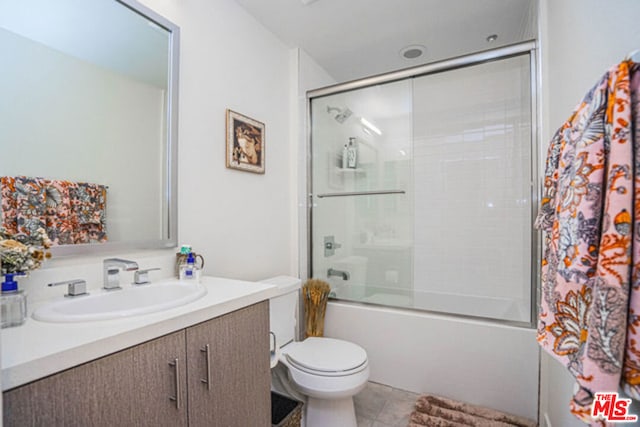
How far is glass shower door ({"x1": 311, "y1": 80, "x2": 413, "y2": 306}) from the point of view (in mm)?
2510

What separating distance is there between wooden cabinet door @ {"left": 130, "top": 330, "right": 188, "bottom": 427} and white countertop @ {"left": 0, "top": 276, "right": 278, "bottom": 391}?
3 cm

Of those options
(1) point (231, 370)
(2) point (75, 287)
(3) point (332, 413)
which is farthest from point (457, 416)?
(2) point (75, 287)

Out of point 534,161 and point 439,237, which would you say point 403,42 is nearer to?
point 534,161

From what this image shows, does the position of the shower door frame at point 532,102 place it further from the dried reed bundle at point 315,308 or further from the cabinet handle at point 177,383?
the cabinet handle at point 177,383

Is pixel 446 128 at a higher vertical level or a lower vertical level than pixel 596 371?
higher

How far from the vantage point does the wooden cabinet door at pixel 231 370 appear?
0.93 m

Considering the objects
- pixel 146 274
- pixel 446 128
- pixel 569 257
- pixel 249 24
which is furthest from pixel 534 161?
pixel 146 274

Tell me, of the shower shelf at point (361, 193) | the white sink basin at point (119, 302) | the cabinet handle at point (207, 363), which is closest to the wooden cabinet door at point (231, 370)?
the cabinet handle at point (207, 363)

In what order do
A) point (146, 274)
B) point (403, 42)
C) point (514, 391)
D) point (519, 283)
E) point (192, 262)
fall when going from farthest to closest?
point (403, 42), point (519, 283), point (514, 391), point (192, 262), point (146, 274)

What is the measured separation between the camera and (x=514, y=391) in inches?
68.2

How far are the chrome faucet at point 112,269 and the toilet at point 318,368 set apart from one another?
0.73 meters

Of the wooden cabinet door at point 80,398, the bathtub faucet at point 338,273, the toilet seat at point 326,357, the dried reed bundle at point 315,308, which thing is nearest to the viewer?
the wooden cabinet door at point 80,398

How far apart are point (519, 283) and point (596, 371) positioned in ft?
6.17
